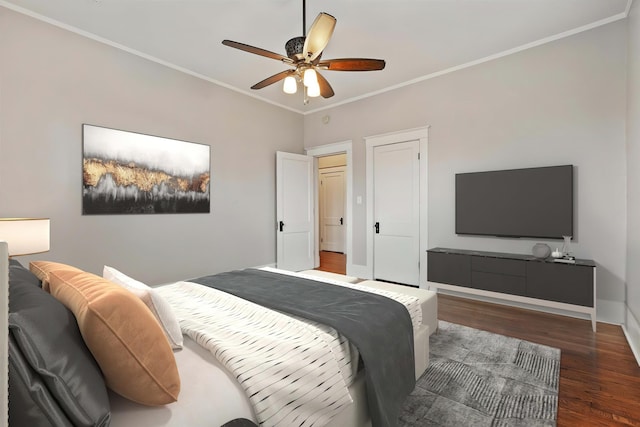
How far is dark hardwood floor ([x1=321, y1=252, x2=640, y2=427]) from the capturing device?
1.73m

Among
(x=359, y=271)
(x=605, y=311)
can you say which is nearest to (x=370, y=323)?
(x=605, y=311)

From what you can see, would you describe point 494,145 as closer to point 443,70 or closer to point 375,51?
point 443,70

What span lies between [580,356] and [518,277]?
0.92 metres

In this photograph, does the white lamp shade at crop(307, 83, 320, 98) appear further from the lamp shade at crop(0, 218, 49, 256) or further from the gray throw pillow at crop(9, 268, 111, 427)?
the gray throw pillow at crop(9, 268, 111, 427)

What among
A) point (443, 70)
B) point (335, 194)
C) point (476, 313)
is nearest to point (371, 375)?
point (476, 313)

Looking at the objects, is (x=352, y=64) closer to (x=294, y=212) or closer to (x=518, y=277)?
(x=518, y=277)

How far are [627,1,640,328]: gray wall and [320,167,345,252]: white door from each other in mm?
5713

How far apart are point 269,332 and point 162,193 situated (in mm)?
3121

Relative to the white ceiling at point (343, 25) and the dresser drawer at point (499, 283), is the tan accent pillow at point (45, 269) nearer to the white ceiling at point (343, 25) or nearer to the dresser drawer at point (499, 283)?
the white ceiling at point (343, 25)

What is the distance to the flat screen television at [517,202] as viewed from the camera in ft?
10.5

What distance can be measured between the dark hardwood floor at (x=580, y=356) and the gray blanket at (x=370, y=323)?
95 cm

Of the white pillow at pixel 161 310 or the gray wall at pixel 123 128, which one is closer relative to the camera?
the white pillow at pixel 161 310

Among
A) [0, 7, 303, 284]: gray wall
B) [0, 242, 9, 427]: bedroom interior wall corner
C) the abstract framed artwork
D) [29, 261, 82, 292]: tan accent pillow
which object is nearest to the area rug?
[0, 242, 9, 427]: bedroom interior wall corner

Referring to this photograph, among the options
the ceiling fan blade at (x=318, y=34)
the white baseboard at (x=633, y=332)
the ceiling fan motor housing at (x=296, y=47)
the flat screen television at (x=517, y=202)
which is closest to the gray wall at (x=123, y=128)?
the ceiling fan motor housing at (x=296, y=47)
